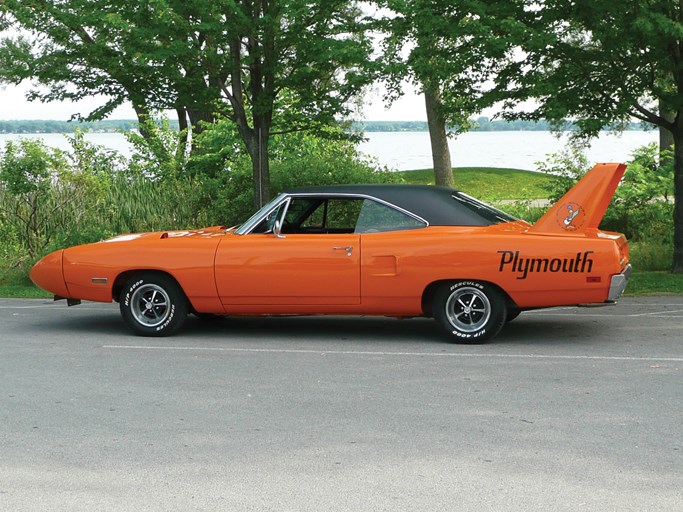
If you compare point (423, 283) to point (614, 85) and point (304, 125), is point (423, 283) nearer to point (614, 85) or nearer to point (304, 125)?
point (614, 85)

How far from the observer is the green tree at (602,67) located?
1429cm

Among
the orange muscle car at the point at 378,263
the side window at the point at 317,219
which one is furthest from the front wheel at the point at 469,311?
the side window at the point at 317,219

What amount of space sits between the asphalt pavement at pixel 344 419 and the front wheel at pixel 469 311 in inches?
6.5

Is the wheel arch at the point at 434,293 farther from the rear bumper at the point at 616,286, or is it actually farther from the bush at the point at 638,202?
the bush at the point at 638,202

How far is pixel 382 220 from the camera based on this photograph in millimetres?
10688

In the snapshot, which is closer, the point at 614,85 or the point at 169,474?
the point at 169,474

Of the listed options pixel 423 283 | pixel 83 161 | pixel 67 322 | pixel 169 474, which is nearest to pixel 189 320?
pixel 67 322

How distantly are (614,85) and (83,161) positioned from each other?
13.3 meters

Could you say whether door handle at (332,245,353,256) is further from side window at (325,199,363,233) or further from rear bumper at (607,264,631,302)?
rear bumper at (607,264,631,302)

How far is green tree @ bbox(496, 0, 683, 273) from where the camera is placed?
14.3m

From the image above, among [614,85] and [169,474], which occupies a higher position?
[614,85]

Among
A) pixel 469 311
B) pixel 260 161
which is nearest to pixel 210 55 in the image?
pixel 260 161

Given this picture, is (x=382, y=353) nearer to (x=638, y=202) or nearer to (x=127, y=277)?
(x=127, y=277)

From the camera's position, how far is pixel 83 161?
966 inches
